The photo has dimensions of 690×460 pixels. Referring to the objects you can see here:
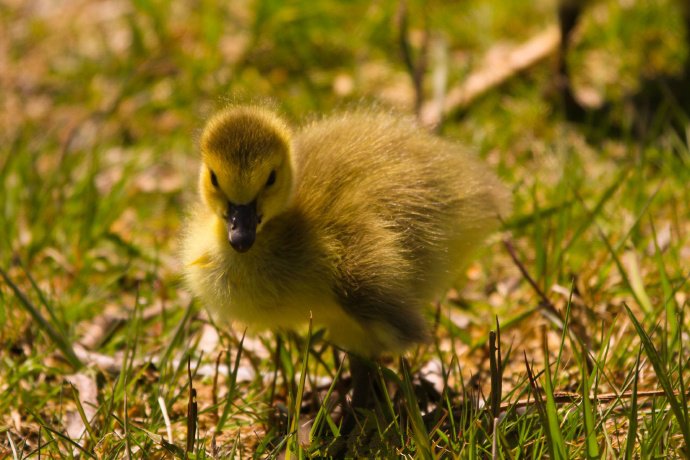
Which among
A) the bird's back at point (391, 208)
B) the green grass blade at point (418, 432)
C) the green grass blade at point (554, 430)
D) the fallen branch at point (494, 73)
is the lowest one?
the green grass blade at point (554, 430)

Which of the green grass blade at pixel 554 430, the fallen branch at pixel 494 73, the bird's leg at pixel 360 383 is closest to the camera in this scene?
the green grass blade at pixel 554 430

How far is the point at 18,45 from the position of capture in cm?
464

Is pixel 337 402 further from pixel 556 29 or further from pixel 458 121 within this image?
pixel 556 29

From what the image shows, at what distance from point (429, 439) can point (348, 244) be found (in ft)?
1.60

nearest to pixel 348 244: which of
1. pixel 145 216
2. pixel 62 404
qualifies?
pixel 62 404

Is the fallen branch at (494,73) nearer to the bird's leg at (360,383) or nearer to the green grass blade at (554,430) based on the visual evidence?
the bird's leg at (360,383)

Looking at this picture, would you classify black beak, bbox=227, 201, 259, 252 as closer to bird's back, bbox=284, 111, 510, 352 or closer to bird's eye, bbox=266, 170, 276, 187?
bird's eye, bbox=266, 170, 276, 187

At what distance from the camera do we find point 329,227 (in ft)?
6.84

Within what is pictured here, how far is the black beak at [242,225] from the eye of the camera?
6.32ft

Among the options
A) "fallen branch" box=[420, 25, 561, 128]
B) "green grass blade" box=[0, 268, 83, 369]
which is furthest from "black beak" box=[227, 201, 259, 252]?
"fallen branch" box=[420, 25, 561, 128]

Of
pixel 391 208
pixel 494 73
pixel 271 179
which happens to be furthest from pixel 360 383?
pixel 494 73

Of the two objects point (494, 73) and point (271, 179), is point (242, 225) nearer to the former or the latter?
point (271, 179)

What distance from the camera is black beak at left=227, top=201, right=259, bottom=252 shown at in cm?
193

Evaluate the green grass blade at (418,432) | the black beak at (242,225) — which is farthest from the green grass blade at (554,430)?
the black beak at (242,225)
